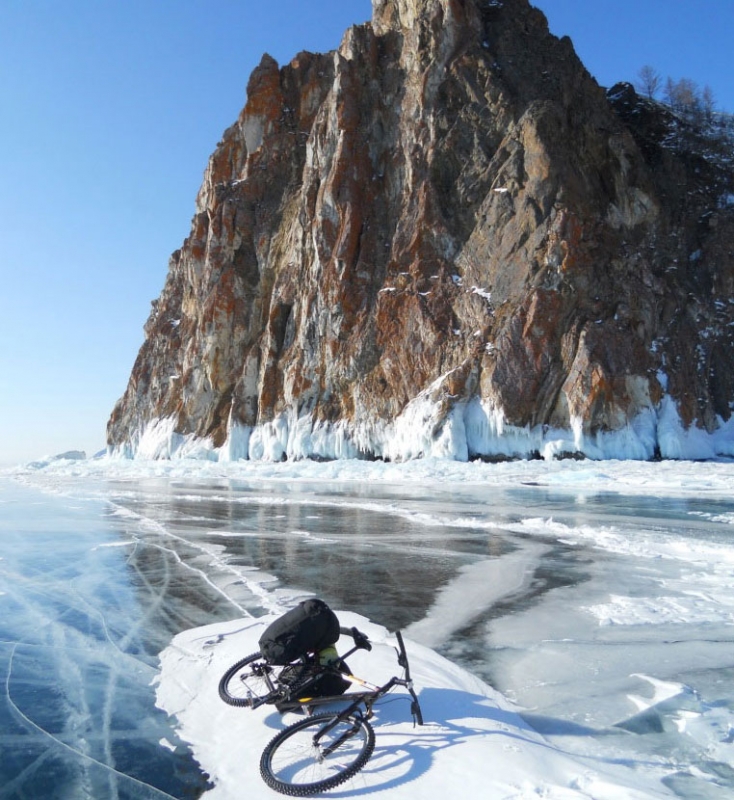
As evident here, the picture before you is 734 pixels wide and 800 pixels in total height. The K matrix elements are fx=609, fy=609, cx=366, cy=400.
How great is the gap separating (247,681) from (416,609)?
122 inches

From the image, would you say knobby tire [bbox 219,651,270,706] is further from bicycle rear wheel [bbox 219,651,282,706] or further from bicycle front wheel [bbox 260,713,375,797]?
bicycle front wheel [bbox 260,713,375,797]

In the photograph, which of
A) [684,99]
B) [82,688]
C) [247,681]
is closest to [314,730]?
[247,681]

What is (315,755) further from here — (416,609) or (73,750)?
(416,609)

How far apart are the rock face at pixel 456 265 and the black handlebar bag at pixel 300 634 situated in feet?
109

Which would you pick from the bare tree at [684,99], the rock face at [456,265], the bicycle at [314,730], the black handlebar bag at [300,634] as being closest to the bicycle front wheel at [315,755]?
the bicycle at [314,730]

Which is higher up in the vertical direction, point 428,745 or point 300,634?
point 300,634

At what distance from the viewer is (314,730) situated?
170 inches

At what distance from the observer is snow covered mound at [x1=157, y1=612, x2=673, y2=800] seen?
360 cm

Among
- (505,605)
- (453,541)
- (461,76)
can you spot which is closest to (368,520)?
(453,541)

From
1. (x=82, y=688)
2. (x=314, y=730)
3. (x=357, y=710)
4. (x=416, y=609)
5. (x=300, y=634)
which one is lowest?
(x=82, y=688)

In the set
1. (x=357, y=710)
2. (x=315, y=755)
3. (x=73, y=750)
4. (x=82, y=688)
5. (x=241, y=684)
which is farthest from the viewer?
(x=82, y=688)

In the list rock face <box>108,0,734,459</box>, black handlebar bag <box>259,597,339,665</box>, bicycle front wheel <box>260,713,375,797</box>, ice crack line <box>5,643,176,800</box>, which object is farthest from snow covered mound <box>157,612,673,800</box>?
rock face <box>108,0,734,459</box>

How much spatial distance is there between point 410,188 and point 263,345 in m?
18.8

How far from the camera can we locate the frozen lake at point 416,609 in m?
4.39
